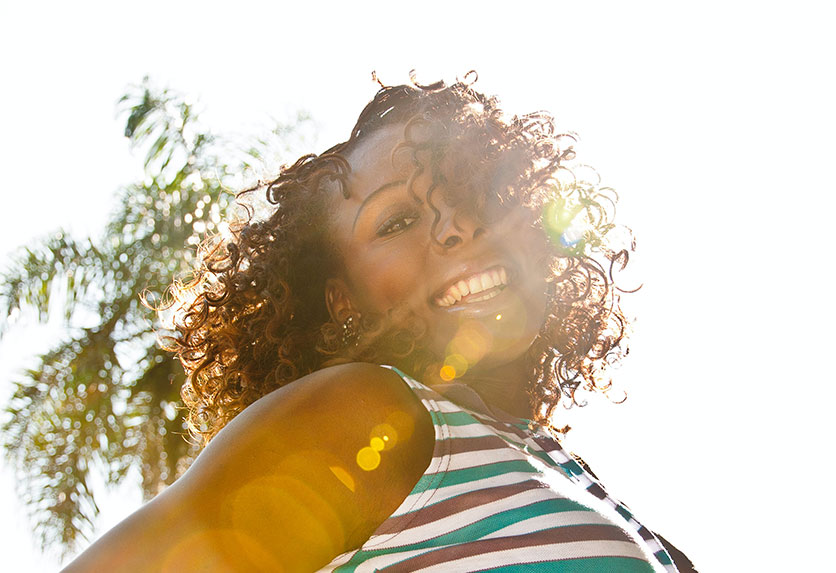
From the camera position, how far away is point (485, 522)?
1423 millimetres

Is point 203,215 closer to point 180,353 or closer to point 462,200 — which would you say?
point 180,353

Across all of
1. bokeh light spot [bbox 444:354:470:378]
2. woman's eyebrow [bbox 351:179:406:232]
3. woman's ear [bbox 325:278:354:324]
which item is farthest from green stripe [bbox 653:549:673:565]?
woman's eyebrow [bbox 351:179:406:232]

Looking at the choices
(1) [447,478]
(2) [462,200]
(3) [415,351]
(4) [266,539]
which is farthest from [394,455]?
(2) [462,200]

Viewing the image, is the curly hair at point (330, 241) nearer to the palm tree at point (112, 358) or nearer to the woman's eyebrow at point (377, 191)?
the woman's eyebrow at point (377, 191)

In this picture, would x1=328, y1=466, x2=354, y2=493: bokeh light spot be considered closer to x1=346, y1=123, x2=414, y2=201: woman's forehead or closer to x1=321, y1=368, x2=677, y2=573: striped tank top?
x1=321, y1=368, x2=677, y2=573: striped tank top

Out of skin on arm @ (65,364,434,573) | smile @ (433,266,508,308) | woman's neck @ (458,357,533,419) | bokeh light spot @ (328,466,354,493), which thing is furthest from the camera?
woman's neck @ (458,357,533,419)

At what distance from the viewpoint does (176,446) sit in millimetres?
6469

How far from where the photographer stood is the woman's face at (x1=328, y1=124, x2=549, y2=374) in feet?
6.81

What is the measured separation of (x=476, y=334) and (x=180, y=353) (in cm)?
95

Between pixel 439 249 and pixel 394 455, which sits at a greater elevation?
pixel 439 249

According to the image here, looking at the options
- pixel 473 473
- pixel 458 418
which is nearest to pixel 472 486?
pixel 473 473

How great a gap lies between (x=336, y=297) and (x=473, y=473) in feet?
3.07

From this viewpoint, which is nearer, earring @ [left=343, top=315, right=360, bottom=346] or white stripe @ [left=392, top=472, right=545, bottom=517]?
white stripe @ [left=392, top=472, right=545, bottom=517]

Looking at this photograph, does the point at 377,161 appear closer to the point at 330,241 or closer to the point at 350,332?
the point at 330,241
